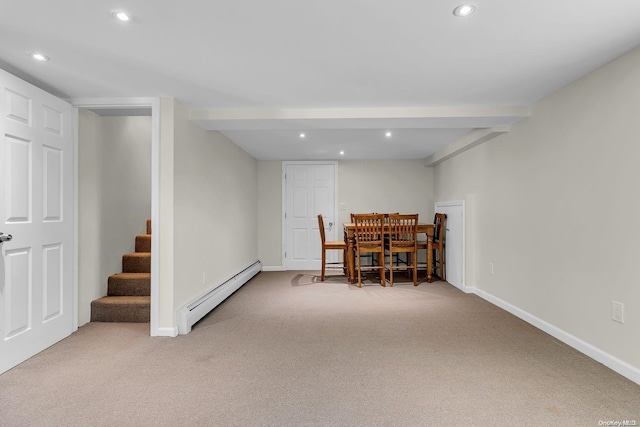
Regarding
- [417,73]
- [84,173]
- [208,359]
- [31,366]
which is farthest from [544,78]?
[31,366]

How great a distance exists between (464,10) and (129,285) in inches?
139

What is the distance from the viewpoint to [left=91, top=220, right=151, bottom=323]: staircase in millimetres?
3113

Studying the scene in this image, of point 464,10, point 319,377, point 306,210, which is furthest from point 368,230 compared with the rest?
point 464,10

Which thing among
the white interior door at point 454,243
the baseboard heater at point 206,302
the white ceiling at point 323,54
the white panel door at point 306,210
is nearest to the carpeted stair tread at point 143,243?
the baseboard heater at point 206,302

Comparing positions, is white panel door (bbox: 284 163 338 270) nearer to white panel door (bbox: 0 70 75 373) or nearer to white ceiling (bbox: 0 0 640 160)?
white ceiling (bbox: 0 0 640 160)

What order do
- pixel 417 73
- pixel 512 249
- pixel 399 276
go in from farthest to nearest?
1. pixel 399 276
2. pixel 512 249
3. pixel 417 73

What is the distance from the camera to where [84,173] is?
3047 millimetres

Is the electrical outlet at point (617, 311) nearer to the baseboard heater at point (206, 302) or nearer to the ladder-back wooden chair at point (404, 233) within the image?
the ladder-back wooden chair at point (404, 233)

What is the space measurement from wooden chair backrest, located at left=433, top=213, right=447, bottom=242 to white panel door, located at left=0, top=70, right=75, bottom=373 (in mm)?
4461

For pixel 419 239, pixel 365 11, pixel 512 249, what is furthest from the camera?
pixel 419 239

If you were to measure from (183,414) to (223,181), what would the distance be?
289cm

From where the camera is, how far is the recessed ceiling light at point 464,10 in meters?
1.59

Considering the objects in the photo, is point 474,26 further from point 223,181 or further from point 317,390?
point 223,181

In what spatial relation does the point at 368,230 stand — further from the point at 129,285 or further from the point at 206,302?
the point at 129,285
